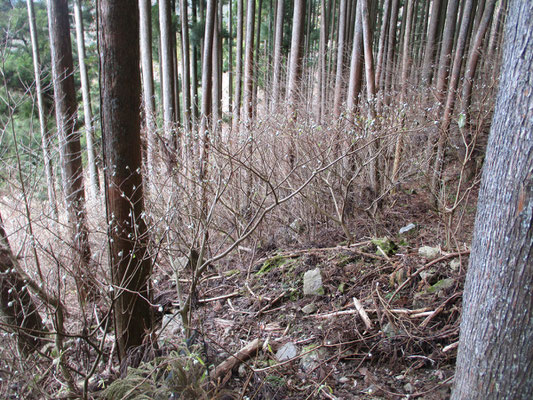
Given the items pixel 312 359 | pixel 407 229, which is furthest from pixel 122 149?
pixel 407 229

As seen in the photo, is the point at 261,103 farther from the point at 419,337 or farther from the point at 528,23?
the point at 528,23

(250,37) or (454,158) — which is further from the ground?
(250,37)

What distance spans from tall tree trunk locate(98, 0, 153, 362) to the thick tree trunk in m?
2.44

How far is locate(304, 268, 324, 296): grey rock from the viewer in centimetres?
438

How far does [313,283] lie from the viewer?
4434 mm

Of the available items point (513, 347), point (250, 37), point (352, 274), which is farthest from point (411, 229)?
point (250, 37)

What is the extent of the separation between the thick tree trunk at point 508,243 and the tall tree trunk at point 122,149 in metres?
2.44

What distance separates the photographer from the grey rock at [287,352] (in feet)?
11.6

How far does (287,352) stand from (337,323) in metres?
0.58

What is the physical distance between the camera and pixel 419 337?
3.23 m

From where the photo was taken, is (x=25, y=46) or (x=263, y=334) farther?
(x=25, y=46)

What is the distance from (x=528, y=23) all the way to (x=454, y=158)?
30.2ft

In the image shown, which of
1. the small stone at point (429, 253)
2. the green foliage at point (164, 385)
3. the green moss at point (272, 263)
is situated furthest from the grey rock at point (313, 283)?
the green foliage at point (164, 385)

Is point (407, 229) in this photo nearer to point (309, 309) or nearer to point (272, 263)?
point (272, 263)
